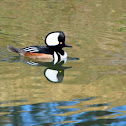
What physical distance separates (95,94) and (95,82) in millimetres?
913

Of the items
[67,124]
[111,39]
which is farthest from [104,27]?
[67,124]

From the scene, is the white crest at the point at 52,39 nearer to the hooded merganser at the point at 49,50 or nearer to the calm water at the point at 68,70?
the hooded merganser at the point at 49,50

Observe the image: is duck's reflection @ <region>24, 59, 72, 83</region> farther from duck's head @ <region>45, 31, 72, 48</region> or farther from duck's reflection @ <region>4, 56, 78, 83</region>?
duck's head @ <region>45, 31, 72, 48</region>

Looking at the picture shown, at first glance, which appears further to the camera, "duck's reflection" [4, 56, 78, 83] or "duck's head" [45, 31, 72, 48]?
"duck's head" [45, 31, 72, 48]

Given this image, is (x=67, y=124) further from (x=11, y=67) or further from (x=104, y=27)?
(x=104, y=27)

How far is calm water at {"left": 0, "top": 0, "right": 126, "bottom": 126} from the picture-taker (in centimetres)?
789

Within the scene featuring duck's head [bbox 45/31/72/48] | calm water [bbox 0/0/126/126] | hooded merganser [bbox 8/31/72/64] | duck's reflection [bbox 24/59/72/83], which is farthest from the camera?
duck's head [bbox 45/31/72/48]

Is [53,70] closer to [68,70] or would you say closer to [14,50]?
[68,70]

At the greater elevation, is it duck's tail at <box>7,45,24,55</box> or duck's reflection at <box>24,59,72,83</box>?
duck's tail at <box>7,45,24,55</box>

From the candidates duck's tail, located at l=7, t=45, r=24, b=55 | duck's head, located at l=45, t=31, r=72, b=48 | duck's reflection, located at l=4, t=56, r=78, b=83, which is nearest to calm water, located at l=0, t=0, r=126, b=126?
duck's reflection, located at l=4, t=56, r=78, b=83

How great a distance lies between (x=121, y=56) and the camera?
1223 cm

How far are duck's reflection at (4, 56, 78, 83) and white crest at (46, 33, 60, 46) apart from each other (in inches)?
23.8

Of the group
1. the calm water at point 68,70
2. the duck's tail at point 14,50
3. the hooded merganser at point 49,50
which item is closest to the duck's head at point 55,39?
the hooded merganser at point 49,50

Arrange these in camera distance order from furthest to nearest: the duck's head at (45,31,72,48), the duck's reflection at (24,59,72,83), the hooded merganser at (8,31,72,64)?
the duck's head at (45,31,72,48), the hooded merganser at (8,31,72,64), the duck's reflection at (24,59,72,83)
